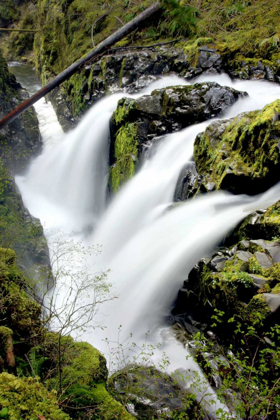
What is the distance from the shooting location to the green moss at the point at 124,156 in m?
9.91

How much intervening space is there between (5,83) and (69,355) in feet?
47.0

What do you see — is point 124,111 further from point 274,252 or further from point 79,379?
point 79,379

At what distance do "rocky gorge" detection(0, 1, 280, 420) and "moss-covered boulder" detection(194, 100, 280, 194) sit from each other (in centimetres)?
3

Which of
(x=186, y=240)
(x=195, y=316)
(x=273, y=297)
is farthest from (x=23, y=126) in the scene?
(x=273, y=297)

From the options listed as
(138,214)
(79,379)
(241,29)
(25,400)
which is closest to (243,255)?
(79,379)

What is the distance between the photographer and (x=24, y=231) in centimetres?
816

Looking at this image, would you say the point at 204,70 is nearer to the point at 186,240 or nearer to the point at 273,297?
the point at 186,240

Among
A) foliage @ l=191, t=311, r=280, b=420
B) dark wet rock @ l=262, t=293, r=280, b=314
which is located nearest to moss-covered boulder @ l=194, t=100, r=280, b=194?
dark wet rock @ l=262, t=293, r=280, b=314

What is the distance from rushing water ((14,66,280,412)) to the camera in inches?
235

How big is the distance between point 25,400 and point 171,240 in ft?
17.1

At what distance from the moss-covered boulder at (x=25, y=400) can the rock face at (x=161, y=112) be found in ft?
28.0

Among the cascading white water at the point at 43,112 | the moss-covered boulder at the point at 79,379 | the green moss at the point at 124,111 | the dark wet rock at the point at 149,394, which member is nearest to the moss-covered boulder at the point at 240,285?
the dark wet rock at the point at 149,394

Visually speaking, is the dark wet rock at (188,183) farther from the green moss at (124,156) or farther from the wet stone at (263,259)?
the wet stone at (263,259)

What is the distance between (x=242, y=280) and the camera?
427 centimetres
